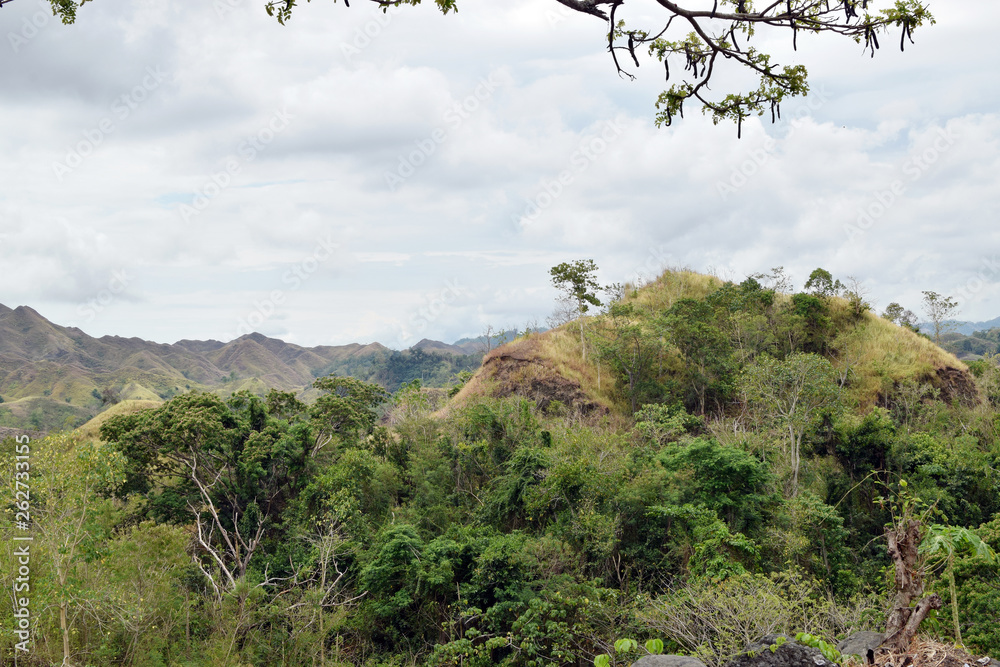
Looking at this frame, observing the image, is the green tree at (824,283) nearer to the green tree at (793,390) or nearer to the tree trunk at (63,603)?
the green tree at (793,390)

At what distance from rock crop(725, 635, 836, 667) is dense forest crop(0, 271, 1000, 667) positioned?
4.55 metres

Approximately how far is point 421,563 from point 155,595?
5237 mm

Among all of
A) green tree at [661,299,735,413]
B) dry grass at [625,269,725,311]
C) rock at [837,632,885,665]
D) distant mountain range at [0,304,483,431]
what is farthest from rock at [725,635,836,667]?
distant mountain range at [0,304,483,431]

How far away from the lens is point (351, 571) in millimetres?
15258

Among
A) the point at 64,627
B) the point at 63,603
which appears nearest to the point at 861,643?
the point at 64,627

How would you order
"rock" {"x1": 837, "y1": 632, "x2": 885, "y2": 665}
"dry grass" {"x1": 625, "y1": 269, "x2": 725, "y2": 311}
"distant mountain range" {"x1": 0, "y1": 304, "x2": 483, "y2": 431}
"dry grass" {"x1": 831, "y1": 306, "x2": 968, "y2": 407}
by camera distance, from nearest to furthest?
"rock" {"x1": 837, "y1": 632, "x2": 885, "y2": 665} → "dry grass" {"x1": 831, "y1": 306, "x2": 968, "y2": 407} → "dry grass" {"x1": 625, "y1": 269, "x2": 725, "y2": 311} → "distant mountain range" {"x1": 0, "y1": 304, "x2": 483, "y2": 431}

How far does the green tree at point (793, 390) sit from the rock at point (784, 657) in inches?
536

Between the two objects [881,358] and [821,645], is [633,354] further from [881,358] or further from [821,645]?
[821,645]

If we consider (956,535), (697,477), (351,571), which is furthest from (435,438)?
(956,535)

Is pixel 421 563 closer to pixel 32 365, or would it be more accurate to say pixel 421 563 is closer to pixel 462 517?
pixel 462 517

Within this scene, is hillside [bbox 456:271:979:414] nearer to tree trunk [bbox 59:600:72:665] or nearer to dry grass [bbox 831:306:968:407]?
dry grass [bbox 831:306:968:407]

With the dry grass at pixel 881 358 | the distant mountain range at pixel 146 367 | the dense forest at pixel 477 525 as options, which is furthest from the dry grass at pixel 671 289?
the distant mountain range at pixel 146 367

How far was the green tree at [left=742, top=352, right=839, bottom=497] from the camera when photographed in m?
17.4

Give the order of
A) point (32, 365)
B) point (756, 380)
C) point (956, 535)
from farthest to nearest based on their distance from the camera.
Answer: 1. point (32, 365)
2. point (756, 380)
3. point (956, 535)
